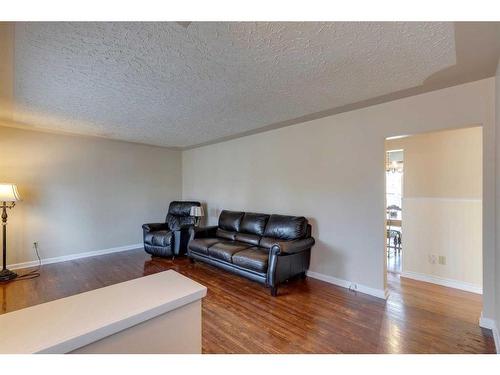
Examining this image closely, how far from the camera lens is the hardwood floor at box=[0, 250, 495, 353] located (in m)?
1.98

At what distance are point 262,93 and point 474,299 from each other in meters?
3.44

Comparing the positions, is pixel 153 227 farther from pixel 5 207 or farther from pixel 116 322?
pixel 116 322

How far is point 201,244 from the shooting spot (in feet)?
12.5

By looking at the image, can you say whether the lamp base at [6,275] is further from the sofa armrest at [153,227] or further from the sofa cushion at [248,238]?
the sofa cushion at [248,238]

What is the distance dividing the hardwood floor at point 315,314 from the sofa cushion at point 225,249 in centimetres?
33

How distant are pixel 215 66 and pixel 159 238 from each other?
3.40m

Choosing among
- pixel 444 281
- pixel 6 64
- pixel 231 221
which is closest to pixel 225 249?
pixel 231 221

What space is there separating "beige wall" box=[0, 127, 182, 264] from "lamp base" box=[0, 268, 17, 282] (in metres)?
0.46

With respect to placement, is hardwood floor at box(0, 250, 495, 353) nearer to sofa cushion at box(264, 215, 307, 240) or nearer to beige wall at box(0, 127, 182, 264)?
sofa cushion at box(264, 215, 307, 240)

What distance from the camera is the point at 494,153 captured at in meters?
2.13

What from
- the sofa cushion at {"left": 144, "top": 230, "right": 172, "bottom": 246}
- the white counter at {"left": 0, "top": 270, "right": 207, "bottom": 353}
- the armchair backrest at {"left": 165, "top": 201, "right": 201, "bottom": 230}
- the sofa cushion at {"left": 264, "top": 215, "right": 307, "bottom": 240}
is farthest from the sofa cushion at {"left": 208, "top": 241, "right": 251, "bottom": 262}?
the white counter at {"left": 0, "top": 270, "right": 207, "bottom": 353}
